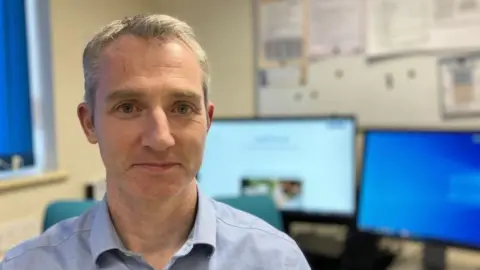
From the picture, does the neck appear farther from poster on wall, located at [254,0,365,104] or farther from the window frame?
poster on wall, located at [254,0,365,104]

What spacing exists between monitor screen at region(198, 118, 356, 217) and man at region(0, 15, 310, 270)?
927 mm

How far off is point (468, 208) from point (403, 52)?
656 millimetres

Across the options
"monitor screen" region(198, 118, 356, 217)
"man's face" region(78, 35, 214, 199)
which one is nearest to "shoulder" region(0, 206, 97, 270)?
"man's face" region(78, 35, 214, 199)

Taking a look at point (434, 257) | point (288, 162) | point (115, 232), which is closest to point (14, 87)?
point (288, 162)

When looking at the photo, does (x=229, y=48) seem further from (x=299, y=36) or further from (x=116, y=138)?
(x=116, y=138)

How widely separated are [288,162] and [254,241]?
3.42ft

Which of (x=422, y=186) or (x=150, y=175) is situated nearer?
(x=150, y=175)

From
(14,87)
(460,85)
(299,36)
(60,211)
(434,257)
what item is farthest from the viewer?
(299,36)

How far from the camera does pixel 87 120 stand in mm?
1180

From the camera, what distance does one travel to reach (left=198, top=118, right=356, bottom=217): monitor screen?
7.03 feet

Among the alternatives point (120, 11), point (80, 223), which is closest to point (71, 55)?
point (120, 11)

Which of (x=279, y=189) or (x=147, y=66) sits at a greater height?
(x=147, y=66)

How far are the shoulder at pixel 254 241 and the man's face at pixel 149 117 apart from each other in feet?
0.58

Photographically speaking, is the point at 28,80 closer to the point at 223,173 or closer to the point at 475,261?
the point at 223,173
